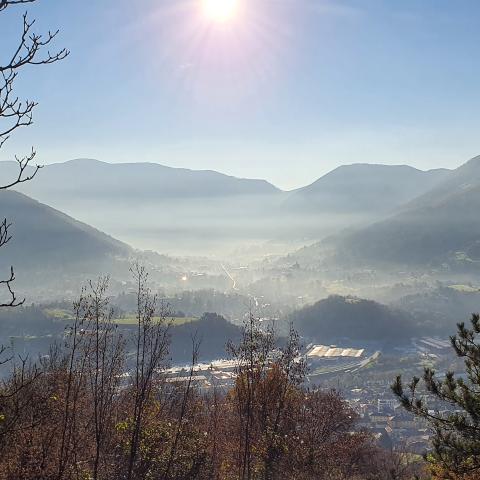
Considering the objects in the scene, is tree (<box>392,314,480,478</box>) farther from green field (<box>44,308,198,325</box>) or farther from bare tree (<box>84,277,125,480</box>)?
green field (<box>44,308,198,325</box>)

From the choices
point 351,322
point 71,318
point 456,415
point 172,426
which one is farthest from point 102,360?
point 351,322

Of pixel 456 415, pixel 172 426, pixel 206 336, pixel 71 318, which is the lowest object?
pixel 206 336

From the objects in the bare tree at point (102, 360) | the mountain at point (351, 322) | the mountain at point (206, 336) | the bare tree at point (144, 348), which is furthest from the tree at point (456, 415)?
the mountain at point (351, 322)

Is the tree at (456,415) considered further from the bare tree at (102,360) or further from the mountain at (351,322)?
the mountain at (351,322)

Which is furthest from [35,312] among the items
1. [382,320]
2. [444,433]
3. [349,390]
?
[444,433]

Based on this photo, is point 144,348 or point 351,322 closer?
point 144,348

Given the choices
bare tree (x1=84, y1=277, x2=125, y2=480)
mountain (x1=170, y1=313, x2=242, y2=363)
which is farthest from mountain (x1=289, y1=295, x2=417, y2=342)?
bare tree (x1=84, y1=277, x2=125, y2=480)

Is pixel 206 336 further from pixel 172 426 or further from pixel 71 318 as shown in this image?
pixel 172 426
